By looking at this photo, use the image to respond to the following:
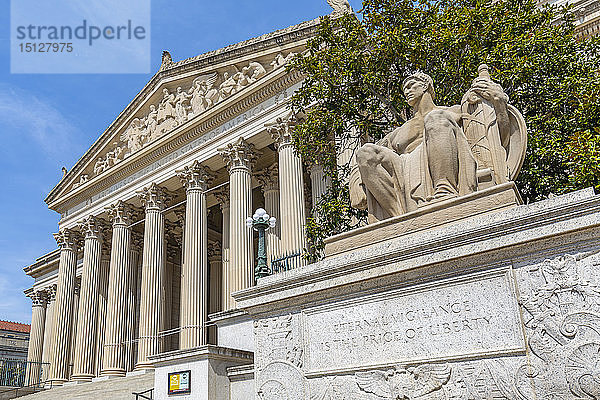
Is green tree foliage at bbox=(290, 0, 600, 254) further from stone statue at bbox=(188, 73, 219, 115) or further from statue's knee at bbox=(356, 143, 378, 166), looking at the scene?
stone statue at bbox=(188, 73, 219, 115)

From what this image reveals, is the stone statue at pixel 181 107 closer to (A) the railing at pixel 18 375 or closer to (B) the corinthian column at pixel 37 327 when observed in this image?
(A) the railing at pixel 18 375

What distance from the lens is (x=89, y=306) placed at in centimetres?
3027

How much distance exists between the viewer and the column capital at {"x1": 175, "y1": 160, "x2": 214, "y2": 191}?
26.4 meters

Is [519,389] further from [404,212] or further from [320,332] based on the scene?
[404,212]

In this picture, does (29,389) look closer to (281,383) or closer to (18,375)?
(18,375)

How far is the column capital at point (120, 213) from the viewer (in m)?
30.2

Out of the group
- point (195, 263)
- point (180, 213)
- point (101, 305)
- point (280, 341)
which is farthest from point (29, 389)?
point (280, 341)

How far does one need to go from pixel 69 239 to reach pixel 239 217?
52.2 ft

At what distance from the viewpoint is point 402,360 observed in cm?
550

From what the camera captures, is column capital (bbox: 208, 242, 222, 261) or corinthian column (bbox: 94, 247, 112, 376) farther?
column capital (bbox: 208, 242, 222, 261)

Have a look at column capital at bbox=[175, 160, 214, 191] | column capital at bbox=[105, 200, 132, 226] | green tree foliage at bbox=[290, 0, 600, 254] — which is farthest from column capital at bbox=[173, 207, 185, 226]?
green tree foliage at bbox=[290, 0, 600, 254]

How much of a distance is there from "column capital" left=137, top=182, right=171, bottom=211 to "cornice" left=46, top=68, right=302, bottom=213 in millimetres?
1572

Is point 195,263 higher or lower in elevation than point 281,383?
higher

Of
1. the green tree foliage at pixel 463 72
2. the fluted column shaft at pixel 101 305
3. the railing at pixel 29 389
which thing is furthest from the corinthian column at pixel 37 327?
the green tree foliage at pixel 463 72
